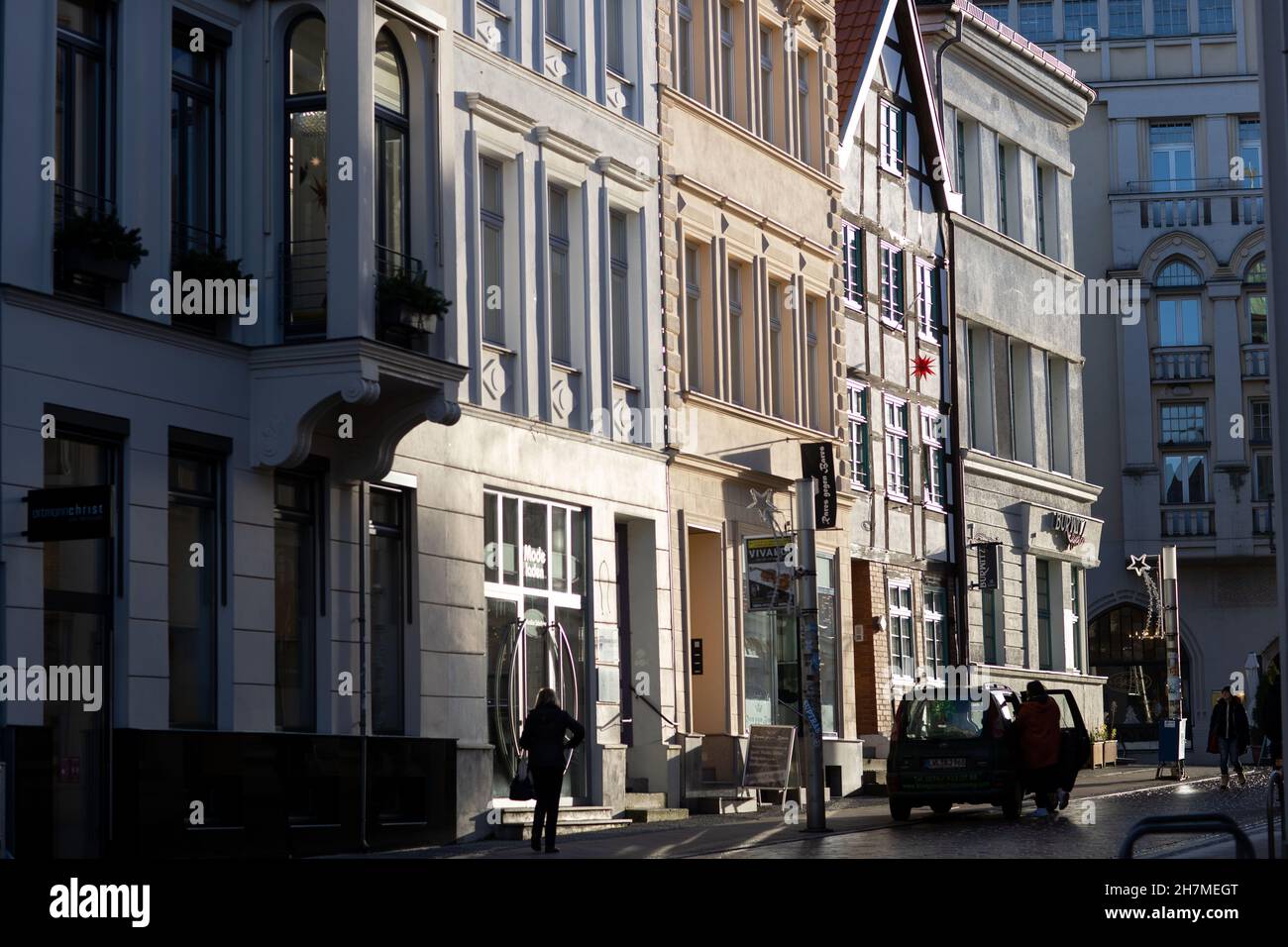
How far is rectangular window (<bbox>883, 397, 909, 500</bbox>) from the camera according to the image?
148 ft

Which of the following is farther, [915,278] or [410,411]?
[915,278]

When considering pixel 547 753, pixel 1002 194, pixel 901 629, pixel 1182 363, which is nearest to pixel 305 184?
pixel 547 753

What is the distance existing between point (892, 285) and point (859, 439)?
13.5ft

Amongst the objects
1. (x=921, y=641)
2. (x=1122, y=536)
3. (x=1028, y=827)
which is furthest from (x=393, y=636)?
(x=1122, y=536)

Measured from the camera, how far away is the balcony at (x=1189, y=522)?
67688mm

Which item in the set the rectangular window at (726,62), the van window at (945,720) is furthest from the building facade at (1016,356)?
the van window at (945,720)

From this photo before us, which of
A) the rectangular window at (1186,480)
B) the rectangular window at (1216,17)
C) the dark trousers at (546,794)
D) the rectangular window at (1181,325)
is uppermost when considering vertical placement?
the rectangular window at (1216,17)

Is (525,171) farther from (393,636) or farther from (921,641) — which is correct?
(921,641)

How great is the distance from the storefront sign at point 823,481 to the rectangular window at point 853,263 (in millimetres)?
5431

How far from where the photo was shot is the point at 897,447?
45781 mm

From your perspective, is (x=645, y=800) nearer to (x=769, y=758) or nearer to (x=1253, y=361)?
(x=769, y=758)

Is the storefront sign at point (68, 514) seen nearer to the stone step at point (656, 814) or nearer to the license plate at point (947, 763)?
the stone step at point (656, 814)

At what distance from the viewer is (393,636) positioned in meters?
26.3

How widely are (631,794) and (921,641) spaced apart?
1554cm
